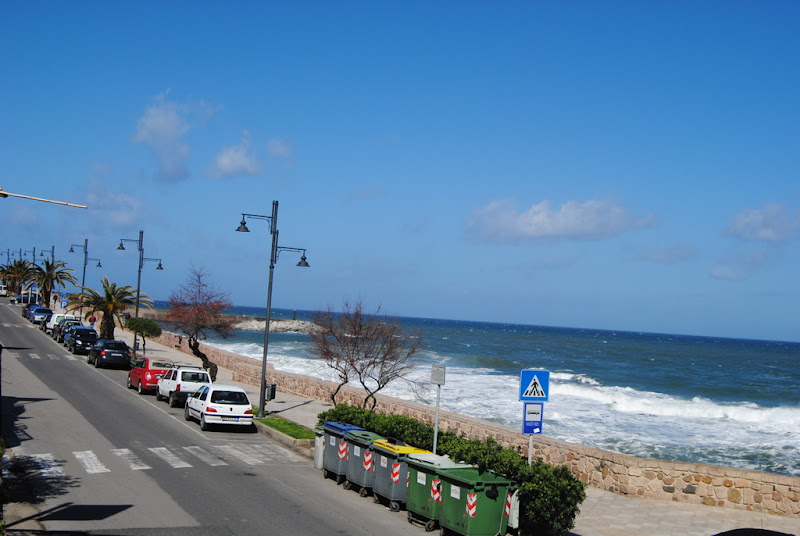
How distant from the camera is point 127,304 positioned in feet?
147

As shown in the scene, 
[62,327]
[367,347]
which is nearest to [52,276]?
[62,327]

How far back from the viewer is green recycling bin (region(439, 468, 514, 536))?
452 inches

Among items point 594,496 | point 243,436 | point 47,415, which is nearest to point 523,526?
point 594,496

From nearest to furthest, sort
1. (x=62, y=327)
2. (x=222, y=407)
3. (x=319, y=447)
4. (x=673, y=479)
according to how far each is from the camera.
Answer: (x=673, y=479) < (x=319, y=447) < (x=222, y=407) < (x=62, y=327)

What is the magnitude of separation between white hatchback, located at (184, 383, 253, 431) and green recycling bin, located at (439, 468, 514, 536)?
10640mm

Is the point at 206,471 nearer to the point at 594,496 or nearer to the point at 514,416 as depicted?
the point at 594,496

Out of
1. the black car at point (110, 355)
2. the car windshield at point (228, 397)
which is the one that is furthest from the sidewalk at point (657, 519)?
the black car at point (110, 355)

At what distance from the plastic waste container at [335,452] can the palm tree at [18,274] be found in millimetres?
74693

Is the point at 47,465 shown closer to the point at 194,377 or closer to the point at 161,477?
the point at 161,477

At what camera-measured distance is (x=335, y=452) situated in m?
15.6

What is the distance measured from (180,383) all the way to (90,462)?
10.1 metres

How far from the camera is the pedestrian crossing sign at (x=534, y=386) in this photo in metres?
12.6

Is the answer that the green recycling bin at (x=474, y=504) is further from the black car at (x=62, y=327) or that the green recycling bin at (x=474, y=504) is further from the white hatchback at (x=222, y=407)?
the black car at (x=62, y=327)

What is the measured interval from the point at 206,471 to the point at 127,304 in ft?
105
